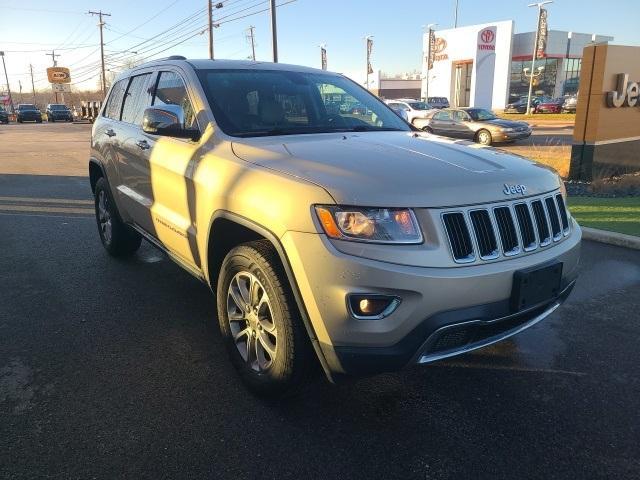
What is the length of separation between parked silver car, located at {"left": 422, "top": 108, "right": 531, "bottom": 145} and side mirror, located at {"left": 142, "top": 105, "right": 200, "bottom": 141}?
16.6 meters

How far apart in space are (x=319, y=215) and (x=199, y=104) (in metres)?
1.57

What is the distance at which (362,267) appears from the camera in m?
2.23

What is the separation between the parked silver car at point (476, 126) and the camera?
19.3m

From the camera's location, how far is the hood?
2.35 m

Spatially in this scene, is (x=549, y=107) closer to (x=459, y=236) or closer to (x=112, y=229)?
(x=112, y=229)

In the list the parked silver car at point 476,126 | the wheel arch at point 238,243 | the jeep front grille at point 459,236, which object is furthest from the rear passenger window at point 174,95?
the parked silver car at point 476,126

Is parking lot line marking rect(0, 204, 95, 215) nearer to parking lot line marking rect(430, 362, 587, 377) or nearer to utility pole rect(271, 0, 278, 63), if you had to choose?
parking lot line marking rect(430, 362, 587, 377)

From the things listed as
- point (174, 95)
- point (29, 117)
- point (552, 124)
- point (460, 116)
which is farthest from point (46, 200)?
point (29, 117)

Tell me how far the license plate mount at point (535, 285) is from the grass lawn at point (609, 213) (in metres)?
4.13

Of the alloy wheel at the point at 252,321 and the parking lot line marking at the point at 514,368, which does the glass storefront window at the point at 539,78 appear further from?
the alloy wheel at the point at 252,321

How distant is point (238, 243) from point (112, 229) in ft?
9.13

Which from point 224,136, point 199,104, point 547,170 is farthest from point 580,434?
point 199,104

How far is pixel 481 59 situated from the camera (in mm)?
53312

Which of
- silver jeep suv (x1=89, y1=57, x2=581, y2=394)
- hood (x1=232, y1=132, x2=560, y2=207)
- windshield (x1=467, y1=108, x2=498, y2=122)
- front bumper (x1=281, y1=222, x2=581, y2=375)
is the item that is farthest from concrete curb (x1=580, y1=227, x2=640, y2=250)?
windshield (x1=467, y1=108, x2=498, y2=122)
